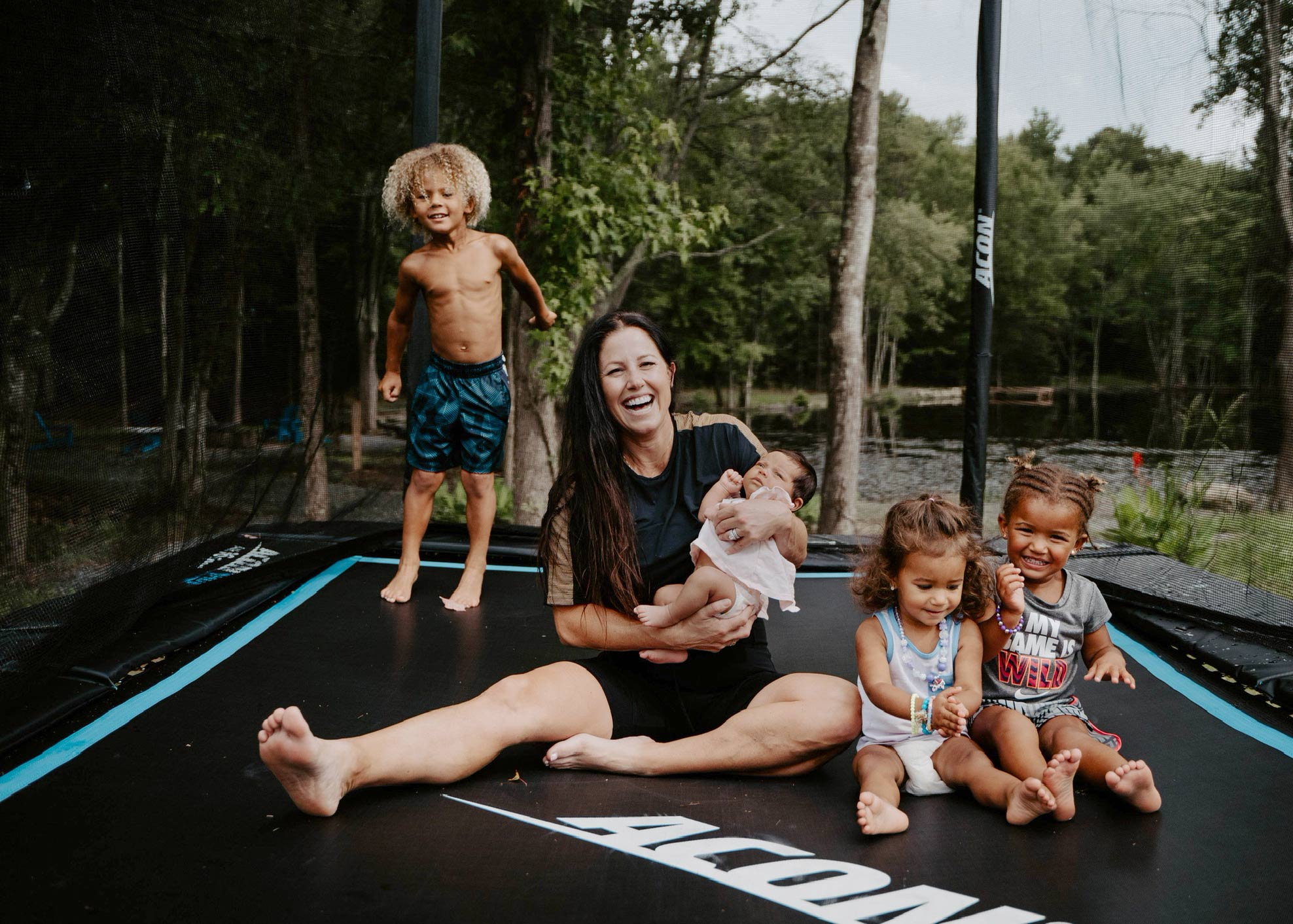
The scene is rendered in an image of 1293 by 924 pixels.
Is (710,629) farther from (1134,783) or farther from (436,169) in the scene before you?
(436,169)

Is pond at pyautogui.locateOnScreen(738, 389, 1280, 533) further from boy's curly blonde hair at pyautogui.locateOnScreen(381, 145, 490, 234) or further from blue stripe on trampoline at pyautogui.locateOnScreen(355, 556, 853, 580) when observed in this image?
boy's curly blonde hair at pyautogui.locateOnScreen(381, 145, 490, 234)

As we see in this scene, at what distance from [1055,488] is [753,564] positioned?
1.53 ft

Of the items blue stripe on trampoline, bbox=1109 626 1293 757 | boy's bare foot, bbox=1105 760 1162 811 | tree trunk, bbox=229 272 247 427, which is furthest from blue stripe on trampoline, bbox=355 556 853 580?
boy's bare foot, bbox=1105 760 1162 811

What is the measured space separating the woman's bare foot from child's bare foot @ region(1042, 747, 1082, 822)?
51cm

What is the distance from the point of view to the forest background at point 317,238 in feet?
5.71

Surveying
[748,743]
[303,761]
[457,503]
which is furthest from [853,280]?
[303,761]

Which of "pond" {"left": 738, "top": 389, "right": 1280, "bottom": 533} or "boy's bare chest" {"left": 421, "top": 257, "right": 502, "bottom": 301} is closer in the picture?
"pond" {"left": 738, "top": 389, "right": 1280, "bottom": 533}

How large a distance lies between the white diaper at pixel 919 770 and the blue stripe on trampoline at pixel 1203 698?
1.99 feet

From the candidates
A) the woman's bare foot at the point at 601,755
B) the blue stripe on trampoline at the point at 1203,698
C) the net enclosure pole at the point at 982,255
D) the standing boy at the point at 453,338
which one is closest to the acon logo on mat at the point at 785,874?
the woman's bare foot at the point at 601,755

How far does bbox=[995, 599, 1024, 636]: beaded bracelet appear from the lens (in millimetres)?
1378

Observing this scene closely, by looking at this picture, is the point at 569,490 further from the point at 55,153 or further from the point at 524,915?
the point at 55,153

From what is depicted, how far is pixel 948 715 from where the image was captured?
1.14 m

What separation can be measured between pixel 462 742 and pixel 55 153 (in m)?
1.29

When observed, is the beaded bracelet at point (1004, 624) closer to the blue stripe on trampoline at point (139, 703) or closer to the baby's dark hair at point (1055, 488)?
the baby's dark hair at point (1055, 488)
